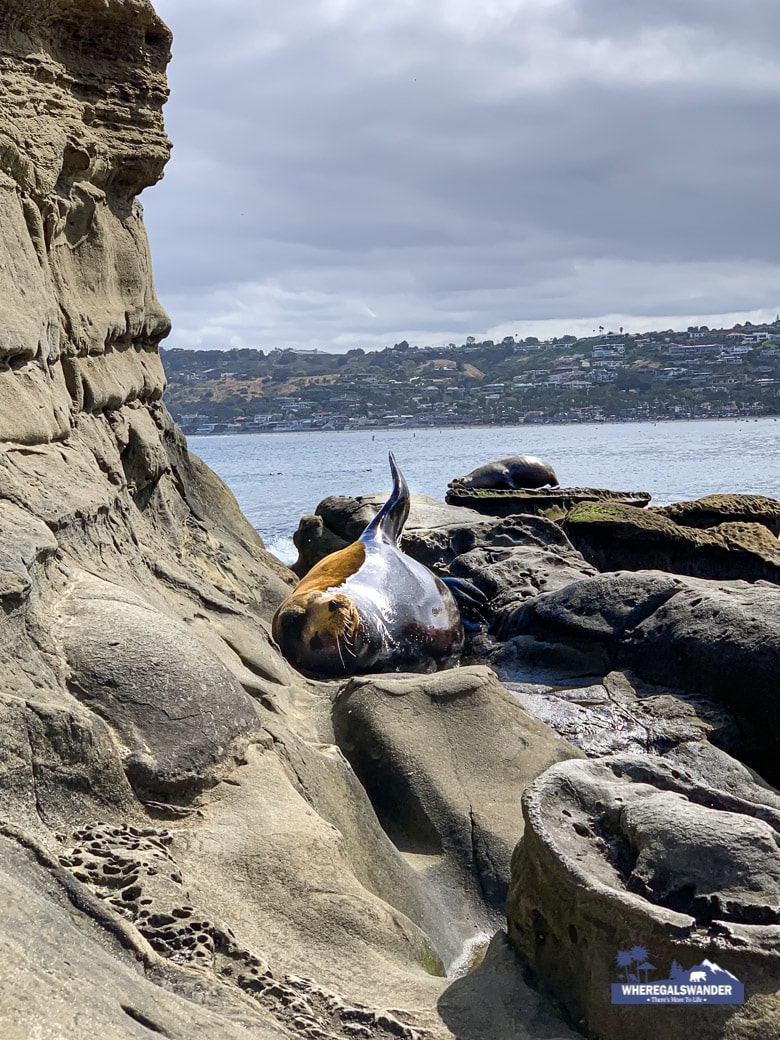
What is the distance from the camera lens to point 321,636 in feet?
24.2

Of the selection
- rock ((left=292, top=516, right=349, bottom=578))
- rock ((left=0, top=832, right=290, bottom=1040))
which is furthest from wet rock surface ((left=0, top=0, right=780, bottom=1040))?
rock ((left=292, top=516, right=349, bottom=578))

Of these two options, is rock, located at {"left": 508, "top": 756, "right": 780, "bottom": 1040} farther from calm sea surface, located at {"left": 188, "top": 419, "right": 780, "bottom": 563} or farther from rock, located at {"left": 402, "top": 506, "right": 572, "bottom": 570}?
calm sea surface, located at {"left": 188, "top": 419, "right": 780, "bottom": 563}

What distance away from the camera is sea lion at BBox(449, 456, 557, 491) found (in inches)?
637

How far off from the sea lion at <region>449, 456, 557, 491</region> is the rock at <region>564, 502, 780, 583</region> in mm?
3237

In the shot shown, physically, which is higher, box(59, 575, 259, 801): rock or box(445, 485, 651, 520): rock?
box(59, 575, 259, 801): rock

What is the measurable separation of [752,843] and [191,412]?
6863 centimetres

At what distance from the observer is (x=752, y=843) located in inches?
117

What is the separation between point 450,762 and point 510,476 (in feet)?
37.4

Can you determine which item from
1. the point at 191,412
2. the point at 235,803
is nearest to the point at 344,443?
the point at 191,412

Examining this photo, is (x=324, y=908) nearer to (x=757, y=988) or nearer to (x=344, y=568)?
(x=757, y=988)

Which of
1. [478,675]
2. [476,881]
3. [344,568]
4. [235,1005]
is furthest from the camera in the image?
[344,568]

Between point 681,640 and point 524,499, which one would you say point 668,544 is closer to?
point 524,499

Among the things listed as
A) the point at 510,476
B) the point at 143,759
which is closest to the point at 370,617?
the point at 143,759

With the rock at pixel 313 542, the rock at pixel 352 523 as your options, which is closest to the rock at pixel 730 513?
the rock at pixel 352 523
